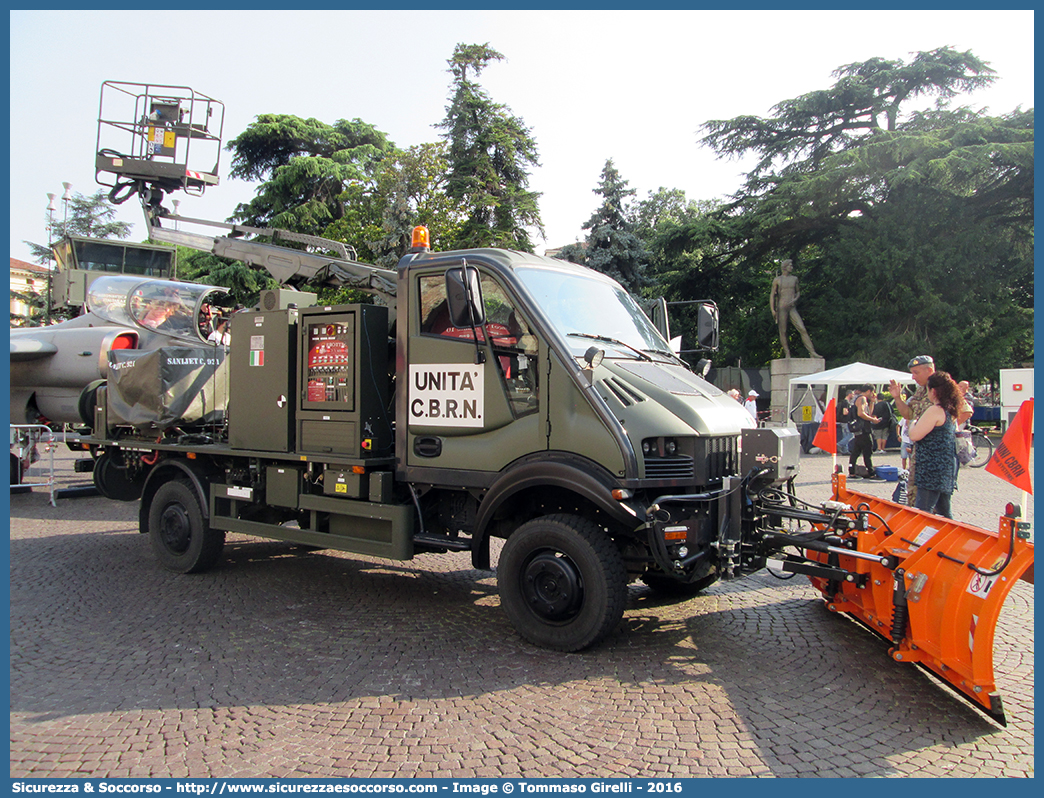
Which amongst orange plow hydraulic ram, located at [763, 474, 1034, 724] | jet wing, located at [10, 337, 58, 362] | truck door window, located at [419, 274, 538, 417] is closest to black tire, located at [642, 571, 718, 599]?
orange plow hydraulic ram, located at [763, 474, 1034, 724]

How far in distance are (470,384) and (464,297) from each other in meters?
0.73

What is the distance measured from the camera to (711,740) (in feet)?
11.8

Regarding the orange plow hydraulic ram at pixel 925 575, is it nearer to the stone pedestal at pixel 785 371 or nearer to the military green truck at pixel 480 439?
the military green truck at pixel 480 439

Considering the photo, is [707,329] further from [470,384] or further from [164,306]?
[164,306]

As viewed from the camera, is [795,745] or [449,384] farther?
[449,384]

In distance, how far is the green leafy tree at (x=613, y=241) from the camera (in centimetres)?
3111

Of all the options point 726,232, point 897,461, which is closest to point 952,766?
point 897,461

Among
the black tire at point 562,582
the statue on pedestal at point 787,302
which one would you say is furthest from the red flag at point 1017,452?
the statue on pedestal at point 787,302

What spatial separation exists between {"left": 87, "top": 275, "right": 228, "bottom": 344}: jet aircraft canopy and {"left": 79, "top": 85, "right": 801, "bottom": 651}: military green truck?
13.5ft

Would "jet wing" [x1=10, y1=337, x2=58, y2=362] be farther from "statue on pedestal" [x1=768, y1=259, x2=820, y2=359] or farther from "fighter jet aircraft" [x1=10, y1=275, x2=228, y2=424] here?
"statue on pedestal" [x1=768, y1=259, x2=820, y2=359]

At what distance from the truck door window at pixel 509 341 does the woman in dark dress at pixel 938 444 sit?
3.39m
